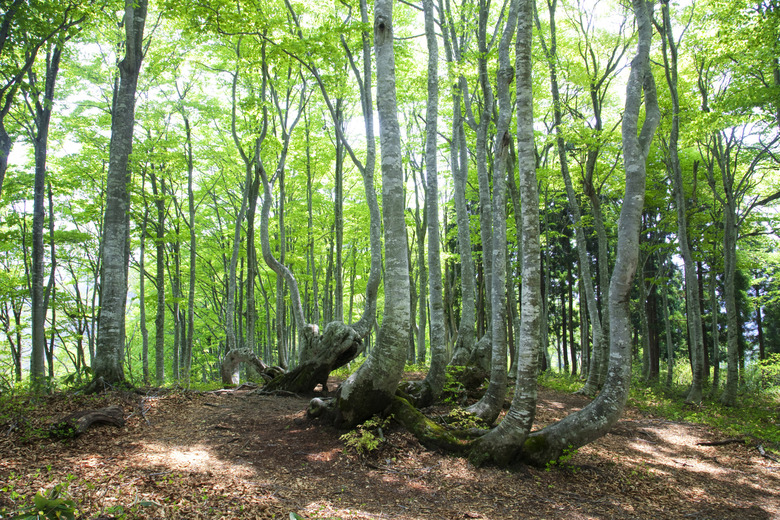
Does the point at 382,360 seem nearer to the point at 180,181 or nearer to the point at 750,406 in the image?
the point at 750,406

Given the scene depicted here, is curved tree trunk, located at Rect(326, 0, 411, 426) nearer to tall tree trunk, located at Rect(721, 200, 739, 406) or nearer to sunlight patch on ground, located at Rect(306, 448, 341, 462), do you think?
sunlight patch on ground, located at Rect(306, 448, 341, 462)

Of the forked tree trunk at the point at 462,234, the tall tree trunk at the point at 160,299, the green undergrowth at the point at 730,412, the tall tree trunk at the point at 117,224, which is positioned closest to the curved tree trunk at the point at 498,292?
the forked tree trunk at the point at 462,234

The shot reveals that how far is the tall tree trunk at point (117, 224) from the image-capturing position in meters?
6.62

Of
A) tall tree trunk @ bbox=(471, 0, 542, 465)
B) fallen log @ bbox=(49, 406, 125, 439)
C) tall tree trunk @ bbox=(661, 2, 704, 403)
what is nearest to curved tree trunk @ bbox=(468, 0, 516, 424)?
tall tree trunk @ bbox=(471, 0, 542, 465)

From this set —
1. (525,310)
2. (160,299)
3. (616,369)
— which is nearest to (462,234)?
(525,310)

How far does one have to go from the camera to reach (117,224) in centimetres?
704

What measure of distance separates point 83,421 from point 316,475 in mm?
2981

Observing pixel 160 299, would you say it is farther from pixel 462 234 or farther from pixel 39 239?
pixel 462 234

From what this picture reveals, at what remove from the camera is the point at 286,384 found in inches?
336

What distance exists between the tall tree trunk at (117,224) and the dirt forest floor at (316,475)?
2.54ft

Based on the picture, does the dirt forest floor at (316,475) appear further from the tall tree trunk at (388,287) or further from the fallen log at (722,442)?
the tall tree trunk at (388,287)

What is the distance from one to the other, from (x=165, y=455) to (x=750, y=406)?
532 inches

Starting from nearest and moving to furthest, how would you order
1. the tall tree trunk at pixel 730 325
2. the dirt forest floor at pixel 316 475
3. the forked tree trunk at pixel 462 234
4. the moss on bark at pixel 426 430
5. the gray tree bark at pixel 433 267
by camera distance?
the dirt forest floor at pixel 316 475, the moss on bark at pixel 426 430, the gray tree bark at pixel 433 267, the forked tree trunk at pixel 462 234, the tall tree trunk at pixel 730 325

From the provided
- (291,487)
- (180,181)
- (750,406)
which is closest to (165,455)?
(291,487)
